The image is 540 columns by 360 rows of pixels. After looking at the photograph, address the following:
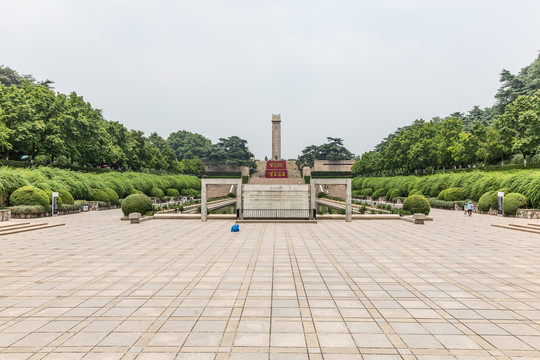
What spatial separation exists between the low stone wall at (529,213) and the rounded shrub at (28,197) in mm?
37526

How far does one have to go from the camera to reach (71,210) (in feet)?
91.1

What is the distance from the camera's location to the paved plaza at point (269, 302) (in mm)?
4688

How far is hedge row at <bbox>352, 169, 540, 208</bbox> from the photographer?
972 inches

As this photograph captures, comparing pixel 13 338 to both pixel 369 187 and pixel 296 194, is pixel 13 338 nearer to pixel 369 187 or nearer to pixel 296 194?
pixel 296 194

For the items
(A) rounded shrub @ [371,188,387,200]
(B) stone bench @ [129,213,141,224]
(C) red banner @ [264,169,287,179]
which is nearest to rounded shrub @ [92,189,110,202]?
(B) stone bench @ [129,213,141,224]

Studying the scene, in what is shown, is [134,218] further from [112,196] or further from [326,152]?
[326,152]

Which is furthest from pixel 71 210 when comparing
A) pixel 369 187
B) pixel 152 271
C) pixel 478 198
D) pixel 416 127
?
pixel 416 127

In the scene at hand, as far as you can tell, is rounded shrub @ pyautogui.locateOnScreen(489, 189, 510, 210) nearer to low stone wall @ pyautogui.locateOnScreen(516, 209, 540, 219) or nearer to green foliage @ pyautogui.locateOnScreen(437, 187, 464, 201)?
low stone wall @ pyautogui.locateOnScreen(516, 209, 540, 219)

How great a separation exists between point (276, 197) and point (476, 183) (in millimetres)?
21368

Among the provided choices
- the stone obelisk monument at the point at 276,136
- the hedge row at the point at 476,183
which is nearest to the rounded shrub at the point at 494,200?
the hedge row at the point at 476,183

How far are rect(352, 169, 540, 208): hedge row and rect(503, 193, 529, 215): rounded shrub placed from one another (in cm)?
47

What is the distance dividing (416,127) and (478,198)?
2885cm

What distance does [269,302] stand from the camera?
657 centimetres

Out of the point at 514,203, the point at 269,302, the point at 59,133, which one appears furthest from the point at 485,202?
the point at 59,133
